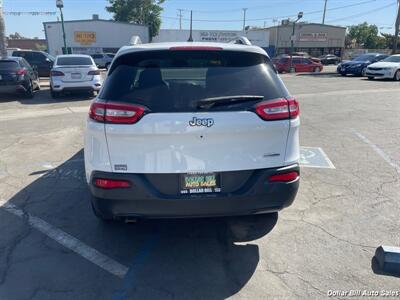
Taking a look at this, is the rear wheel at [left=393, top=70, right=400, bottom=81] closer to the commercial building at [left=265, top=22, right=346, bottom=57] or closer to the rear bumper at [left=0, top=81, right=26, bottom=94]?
the rear bumper at [left=0, top=81, right=26, bottom=94]

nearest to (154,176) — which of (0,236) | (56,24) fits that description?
(0,236)

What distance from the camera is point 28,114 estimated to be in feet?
33.9

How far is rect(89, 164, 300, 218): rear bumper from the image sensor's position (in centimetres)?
278

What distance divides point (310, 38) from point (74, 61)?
2103 inches

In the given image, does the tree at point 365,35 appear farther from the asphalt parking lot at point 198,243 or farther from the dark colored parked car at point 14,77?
the asphalt parking lot at point 198,243

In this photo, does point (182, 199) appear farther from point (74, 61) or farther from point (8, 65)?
point (8, 65)

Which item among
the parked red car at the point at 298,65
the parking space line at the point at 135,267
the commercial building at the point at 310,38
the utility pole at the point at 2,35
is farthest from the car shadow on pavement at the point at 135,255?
the commercial building at the point at 310,38

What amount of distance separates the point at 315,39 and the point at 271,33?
756 centimetres

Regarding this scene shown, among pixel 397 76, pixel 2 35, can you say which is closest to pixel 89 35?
pixel 2 35

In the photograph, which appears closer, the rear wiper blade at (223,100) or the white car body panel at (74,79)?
the rear wiper blade at (223,100)

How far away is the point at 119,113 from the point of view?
8.86ft

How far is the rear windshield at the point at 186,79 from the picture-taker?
2762 millimetres

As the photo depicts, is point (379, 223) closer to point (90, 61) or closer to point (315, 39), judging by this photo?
point (90, 61)

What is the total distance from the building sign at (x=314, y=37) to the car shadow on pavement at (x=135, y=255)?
196 ft
